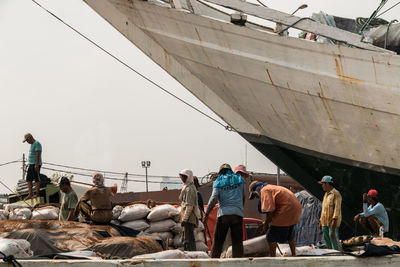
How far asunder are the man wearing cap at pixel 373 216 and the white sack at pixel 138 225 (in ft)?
10.3

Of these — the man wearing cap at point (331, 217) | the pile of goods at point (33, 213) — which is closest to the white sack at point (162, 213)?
the pile of goods at point (33, 213)

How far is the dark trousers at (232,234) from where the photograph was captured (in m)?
7.68

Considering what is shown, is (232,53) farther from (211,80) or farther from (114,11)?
(114,11)

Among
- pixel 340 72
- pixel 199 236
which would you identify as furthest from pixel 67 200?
pixel 340 72

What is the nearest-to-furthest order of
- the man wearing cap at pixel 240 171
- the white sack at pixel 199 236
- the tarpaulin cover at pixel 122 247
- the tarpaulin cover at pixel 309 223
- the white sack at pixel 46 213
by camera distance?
the tarpaulin cover at pixel 122 247 < the man wearing cap at pixel 240 171 < the white sack at pixel 199 236 < the white sack at pixel 46 213 < the tarpaulin cover at pixel 309 223

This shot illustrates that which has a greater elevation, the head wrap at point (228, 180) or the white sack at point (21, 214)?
the head wrap at point (228, 180)

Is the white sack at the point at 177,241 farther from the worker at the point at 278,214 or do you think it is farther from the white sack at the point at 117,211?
the worker at the point at 278,214

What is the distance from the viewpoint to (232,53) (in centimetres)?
1052

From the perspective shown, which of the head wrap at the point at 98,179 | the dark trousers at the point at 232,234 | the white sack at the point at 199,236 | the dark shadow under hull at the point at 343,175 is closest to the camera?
the dark trousers at the point at 232,234

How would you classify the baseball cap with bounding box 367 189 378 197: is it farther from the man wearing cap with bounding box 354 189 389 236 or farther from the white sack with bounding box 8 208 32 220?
the white sack with bounding box 8 208 32 220

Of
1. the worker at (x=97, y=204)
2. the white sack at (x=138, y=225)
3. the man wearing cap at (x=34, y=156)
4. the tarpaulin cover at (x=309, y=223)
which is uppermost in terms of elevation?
the man wearing cap at (x=34, y=156)

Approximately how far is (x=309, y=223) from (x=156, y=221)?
4480 millimetres

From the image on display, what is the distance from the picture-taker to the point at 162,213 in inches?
431

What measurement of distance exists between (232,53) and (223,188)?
127 inches
